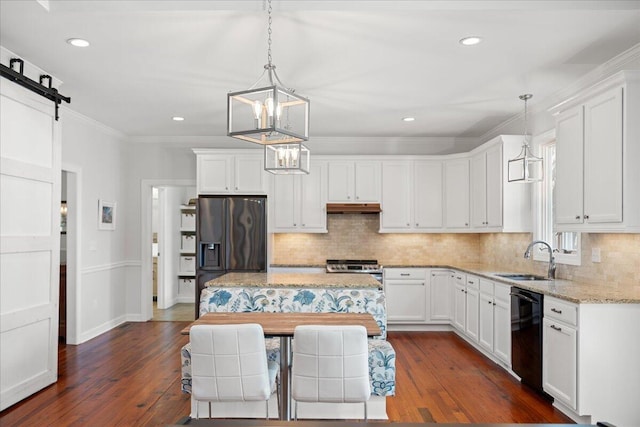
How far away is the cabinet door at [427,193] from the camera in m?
6.57

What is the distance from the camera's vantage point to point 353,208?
6.46m

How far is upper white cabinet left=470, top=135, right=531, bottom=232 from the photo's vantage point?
512cm

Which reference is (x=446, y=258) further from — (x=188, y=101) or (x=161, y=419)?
(x=161, y=419)

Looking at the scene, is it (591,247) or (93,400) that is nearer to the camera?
(93,400)

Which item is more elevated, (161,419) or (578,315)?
(578,315)

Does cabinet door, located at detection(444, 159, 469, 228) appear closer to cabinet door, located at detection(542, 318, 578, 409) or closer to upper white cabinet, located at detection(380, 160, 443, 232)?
upper white cabinet, located at detection(380, 160, 443, 232)

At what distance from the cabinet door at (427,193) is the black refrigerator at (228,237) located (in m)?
2.15

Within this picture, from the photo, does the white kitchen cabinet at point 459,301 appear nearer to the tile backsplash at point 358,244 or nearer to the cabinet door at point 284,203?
the tile backsplash at point 358,244

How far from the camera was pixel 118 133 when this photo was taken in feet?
21.4

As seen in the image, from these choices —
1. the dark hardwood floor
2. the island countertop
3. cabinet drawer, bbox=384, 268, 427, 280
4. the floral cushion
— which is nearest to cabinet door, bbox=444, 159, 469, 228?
cabinet drawer, bbox=384, 268, 427, 280

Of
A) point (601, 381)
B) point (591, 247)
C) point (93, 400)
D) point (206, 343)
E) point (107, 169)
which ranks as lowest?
point (93, 400)

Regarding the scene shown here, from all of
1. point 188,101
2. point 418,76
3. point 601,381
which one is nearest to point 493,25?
point 418,76

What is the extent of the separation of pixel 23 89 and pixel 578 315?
176 inches

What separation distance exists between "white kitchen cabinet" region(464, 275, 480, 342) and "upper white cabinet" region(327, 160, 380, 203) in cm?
184
